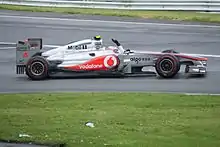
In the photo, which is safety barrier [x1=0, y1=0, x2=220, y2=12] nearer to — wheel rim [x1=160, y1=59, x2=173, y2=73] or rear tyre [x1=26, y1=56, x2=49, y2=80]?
wheel rim [x1=160, y1=59, x2=173, y2=73]

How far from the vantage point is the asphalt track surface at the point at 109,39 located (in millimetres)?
18109

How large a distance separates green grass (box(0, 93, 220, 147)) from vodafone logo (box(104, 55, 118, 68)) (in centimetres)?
296

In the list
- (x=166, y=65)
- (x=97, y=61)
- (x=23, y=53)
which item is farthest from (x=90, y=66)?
(x=166, y=65)

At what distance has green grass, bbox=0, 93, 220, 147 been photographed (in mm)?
11141

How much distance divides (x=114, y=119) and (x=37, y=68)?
711cm

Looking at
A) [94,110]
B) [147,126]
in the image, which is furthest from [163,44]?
[147,126]

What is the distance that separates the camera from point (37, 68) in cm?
1959

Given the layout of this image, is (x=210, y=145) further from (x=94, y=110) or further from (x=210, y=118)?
(x=94, y=110)

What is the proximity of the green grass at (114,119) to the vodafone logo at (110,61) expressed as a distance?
2961mm

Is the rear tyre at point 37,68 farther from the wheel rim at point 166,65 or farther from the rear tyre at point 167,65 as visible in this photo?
the wheel rim at point 166,65

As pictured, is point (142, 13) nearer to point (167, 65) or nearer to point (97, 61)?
point (97, 61)

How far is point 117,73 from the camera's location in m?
19.5

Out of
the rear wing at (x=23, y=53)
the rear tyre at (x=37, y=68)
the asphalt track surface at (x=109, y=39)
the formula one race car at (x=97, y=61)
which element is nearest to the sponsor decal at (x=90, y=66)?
the formula one race car at (x=97, y=61)

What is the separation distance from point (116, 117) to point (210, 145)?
2.73 m
